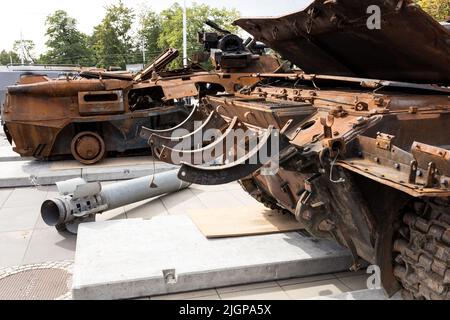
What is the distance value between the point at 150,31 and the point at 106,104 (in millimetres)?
32274

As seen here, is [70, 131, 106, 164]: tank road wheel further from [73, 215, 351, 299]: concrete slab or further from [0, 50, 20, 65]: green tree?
[0, 50, 20, 65]: green tree

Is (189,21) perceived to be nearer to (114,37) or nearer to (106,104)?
(114,37)

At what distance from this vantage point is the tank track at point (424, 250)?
291 centimetres

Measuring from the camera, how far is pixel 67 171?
334 inches

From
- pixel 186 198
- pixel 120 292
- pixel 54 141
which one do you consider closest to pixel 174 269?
pixel 120 292

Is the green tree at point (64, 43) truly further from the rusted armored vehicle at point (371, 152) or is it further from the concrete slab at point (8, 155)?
the rusted armored vehicle at point (371, 152)

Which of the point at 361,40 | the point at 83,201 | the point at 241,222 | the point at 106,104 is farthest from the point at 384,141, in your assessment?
the point at 106,104

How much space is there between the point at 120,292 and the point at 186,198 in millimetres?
3298

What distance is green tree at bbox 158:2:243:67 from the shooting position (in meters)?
33.7

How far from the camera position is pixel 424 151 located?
253 cm

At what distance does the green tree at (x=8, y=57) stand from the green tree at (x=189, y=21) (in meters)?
38.4

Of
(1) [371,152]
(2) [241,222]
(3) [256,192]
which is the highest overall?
(1) [371,152]

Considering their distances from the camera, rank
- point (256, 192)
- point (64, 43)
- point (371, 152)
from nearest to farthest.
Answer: point (371, 152) < point (256, 192) < point (64, 43)

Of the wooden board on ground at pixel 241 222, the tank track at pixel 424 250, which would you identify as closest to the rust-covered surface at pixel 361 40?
the tank track at pixel 424 250
